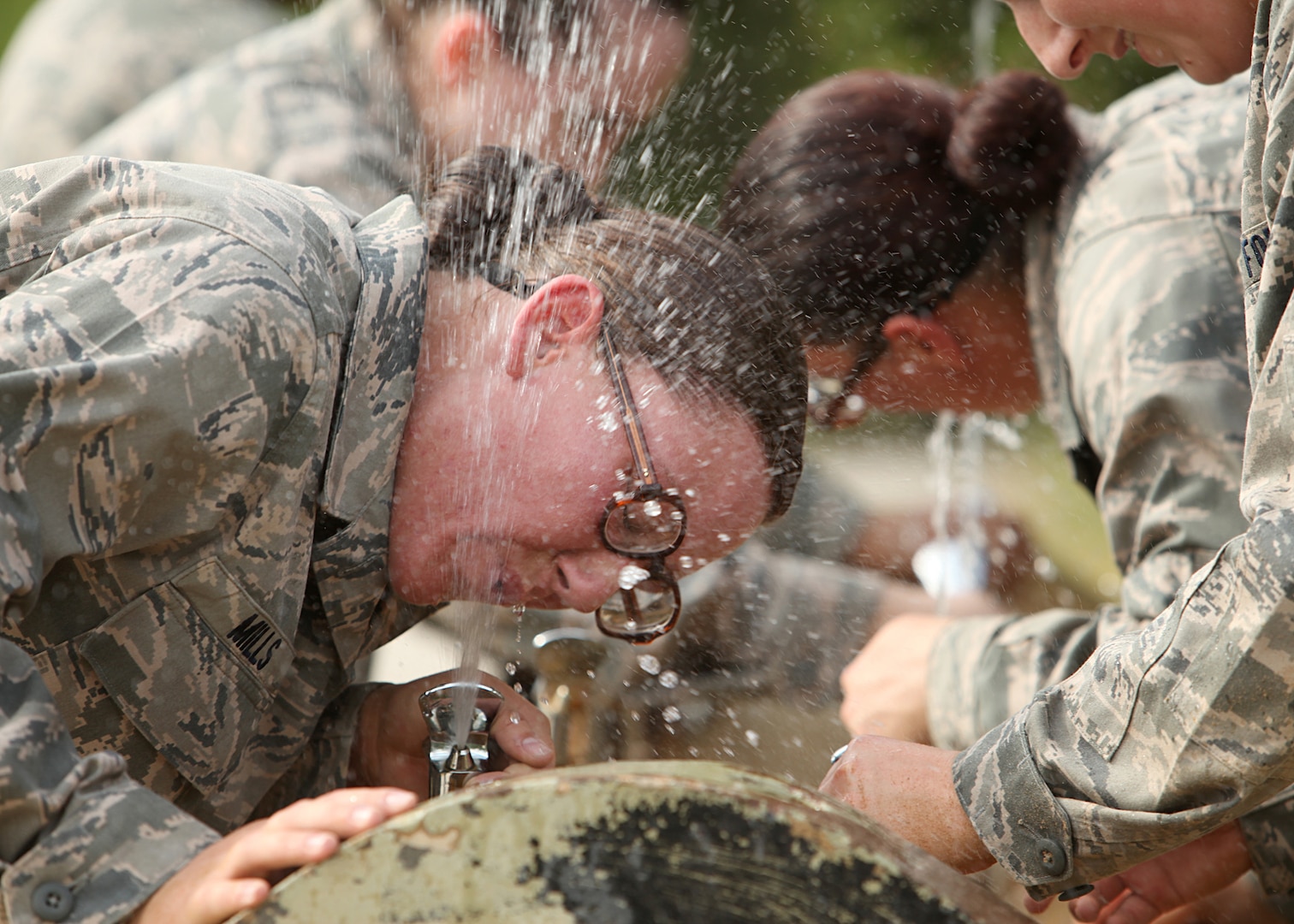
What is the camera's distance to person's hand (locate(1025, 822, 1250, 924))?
250 centimetres

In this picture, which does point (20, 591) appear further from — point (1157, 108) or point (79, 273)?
point (1157, 108)

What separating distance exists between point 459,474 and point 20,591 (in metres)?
0.78

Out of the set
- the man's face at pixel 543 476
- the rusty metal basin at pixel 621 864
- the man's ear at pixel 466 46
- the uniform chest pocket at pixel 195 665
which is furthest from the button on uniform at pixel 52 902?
the man's ear at pixel 466 46

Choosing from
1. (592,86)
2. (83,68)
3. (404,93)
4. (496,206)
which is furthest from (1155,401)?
(83,68)

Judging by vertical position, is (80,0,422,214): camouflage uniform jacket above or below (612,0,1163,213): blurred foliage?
above

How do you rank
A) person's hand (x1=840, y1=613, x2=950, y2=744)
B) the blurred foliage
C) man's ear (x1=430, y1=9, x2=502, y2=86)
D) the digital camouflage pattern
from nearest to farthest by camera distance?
person's hand (x1=840, y1=613, x2=950, y2=744) < man's ear (x1=430, y1=9, x2=502, y2=86) < the digital camouflage pattern < the blurred foliage

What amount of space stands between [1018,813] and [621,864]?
0.91m

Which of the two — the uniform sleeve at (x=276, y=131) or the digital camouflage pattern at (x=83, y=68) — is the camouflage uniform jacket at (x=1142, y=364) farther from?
the digital camouflage pattern at (x=83, y=68)

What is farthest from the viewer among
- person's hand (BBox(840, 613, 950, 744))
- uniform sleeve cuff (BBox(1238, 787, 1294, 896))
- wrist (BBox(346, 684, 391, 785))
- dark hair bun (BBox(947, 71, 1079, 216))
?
person's hand (BBox(840, 613, 950, 744))

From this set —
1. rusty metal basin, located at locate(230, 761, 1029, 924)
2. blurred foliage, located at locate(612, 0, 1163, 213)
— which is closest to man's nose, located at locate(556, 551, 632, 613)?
rusty metal basin, located at locate(230, 761, 1029, 924)

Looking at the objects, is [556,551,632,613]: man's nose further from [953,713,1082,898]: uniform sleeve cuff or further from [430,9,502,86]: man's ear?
[430,9,502,86]: man's ear

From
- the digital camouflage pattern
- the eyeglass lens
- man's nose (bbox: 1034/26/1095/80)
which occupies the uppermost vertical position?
man's nose (bbox: 1034/26/1095/80)

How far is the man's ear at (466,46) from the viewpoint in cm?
457

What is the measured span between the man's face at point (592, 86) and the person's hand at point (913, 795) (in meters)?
2.95
